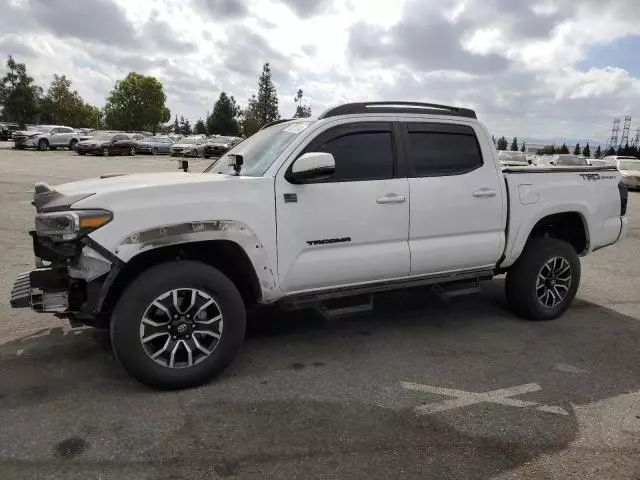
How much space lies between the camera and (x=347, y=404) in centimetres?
359

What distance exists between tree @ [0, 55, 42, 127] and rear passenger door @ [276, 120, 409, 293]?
251 ft

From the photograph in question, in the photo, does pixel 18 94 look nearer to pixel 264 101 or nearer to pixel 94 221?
pixel 264 101

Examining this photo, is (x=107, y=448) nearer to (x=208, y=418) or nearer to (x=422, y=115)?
(x=208, y=418)

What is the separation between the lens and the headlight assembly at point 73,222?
3.38 meters

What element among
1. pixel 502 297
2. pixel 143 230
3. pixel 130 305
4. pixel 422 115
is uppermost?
pixel 422 115

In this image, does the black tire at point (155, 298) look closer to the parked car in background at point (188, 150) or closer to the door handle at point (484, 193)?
the door handle at point (484, 193)

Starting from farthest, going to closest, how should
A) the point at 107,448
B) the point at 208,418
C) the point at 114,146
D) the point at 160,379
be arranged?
1. the point at 114,146
2. the point at 160,379
3. the point at 208,418
4. the point at 107,448

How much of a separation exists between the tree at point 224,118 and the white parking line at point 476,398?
78174 mm

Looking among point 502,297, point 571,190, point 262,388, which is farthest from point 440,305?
point 262,388

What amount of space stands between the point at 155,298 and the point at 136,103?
82464 millimetres

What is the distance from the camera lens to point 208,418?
337 cm

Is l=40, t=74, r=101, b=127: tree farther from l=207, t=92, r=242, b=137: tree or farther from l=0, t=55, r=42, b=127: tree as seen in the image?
l=207, t=92, r=242, b=137: tree

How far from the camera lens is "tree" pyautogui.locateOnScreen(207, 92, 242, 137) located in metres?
79.7

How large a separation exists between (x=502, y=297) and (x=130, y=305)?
171 inches
